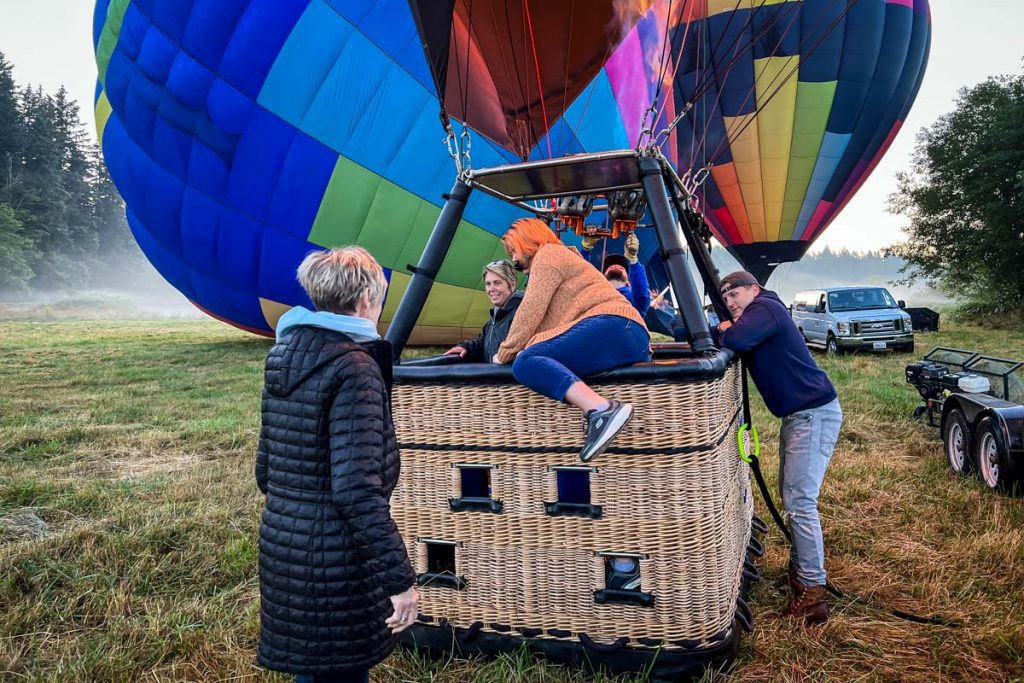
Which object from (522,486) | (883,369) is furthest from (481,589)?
(883,369)

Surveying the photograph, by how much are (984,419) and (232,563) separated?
139 inches

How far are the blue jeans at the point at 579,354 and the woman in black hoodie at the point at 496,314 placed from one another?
690 millimetres

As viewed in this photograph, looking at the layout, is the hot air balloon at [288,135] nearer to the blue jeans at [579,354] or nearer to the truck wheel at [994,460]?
the truck wheel at [994,460]

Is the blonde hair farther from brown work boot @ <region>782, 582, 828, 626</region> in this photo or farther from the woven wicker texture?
brown work boot @ <region>782, 582, 828, 626</region>

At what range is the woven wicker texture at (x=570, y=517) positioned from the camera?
180cm

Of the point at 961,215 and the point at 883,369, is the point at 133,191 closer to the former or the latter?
the point at 883,369

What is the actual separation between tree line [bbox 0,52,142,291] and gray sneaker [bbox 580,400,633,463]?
37768mm

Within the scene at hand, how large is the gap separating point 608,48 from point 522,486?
229cm

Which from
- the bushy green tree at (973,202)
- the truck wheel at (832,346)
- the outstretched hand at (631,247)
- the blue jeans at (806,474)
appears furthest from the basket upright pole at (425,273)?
the bushy green tree at (973,202)

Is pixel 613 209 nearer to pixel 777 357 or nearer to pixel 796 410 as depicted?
pixel 777 357

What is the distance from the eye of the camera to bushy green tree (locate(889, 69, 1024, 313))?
52.1 ft

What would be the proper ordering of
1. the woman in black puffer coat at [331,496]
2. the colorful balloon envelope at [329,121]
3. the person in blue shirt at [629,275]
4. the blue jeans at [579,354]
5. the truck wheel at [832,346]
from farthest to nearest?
the truck wheel at [832,346]
the colorful balloon envelope at [329,121]
the person in blue shirt at [629,275]
the blue jeans at [579,354]
the woman in black puffer coat at [331,496]

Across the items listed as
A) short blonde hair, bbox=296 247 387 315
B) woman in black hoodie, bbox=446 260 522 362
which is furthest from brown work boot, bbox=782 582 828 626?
short blonde hair, bbox=296 247 387 315

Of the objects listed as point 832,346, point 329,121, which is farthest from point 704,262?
point 832,346
